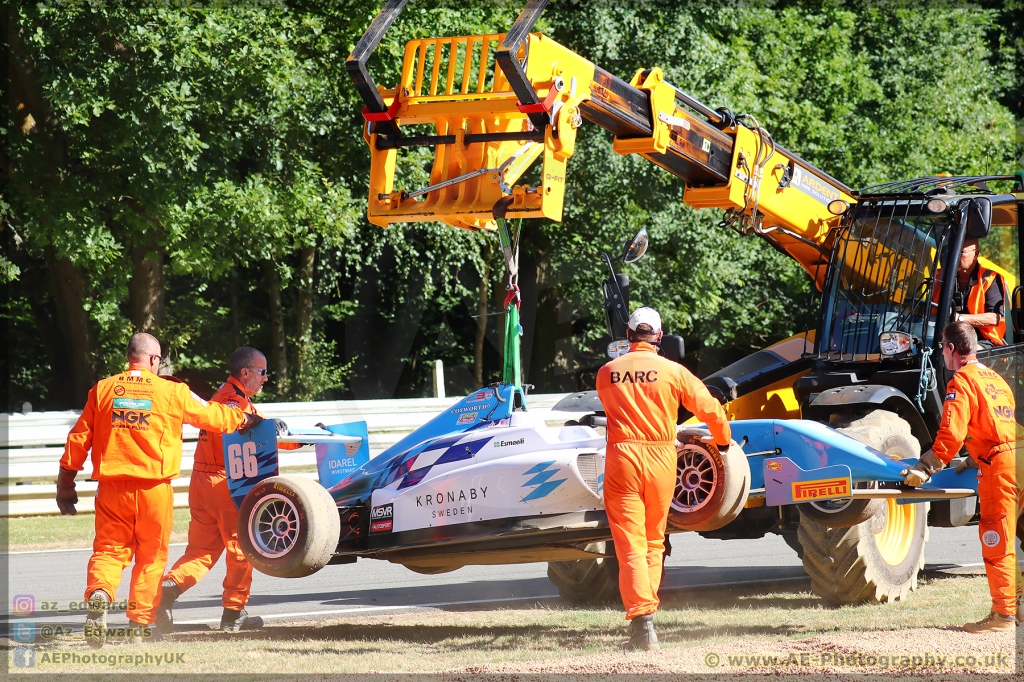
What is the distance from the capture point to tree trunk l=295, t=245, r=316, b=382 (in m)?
22.0

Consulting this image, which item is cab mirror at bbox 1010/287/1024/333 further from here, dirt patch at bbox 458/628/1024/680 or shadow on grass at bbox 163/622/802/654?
shadow on grass at bbox 163/622/802/654

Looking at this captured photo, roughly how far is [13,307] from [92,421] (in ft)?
54.9

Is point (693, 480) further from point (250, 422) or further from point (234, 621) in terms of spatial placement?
point (234, 621)

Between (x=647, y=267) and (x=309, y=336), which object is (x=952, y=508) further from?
(x=309, y=336)

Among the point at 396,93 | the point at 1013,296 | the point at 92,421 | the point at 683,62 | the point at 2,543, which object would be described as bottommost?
the point at 2,543

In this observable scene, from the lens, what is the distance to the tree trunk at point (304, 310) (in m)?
22.0

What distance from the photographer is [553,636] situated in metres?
7.39

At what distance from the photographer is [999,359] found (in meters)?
8.55

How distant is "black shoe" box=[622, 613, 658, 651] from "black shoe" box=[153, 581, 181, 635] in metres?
3.24

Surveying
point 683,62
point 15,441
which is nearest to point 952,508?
point 15,441

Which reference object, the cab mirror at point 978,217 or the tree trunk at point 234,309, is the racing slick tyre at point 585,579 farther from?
the tree trunk at point 234,309

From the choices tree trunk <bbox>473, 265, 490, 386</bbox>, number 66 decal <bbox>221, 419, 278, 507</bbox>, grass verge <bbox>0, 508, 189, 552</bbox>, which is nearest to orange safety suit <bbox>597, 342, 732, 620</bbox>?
number 66 decal <bbox>221, 419, 278, 507</bbox>

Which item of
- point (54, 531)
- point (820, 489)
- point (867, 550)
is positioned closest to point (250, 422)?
point (820, 489)

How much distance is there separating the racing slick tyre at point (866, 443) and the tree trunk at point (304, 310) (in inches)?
595
